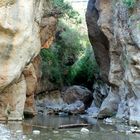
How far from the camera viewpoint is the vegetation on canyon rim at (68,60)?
3100 centimetres

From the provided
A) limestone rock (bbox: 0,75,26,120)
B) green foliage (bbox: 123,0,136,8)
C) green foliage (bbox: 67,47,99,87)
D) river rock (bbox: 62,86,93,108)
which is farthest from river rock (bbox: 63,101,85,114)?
green foliage (bbox: 123,0,136,8)

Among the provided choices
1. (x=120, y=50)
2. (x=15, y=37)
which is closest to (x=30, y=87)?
(x=120, y=50)

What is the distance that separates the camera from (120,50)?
21.0m

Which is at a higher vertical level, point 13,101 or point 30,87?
point 30,87

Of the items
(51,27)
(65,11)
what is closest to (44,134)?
(51,27)

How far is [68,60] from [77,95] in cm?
420

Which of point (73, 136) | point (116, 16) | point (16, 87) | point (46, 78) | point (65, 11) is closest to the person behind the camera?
point (73, 136)

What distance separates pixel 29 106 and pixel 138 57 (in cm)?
768

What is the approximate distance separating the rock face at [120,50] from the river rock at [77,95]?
17.2 ft

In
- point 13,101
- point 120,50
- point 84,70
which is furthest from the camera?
point 84,70

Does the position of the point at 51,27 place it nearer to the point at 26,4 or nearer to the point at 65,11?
the point at 65,11

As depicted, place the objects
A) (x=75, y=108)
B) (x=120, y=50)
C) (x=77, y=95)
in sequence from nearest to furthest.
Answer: (x=120, y=50), (x=75, y=108), (x=77, y=95)

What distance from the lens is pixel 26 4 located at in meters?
16.1

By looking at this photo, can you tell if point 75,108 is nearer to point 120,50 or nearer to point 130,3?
point 120,50
